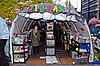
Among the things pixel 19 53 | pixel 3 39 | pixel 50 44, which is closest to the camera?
pixel 3 39

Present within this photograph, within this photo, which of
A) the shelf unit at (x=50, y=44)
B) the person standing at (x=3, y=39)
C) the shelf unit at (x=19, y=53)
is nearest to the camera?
the person standing at (x=3, y=39)

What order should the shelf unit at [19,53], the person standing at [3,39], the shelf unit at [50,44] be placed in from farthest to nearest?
1. the shelf unit at [50,44]
2. the shelf unit at [19,53]
3. the person standing at [3,39]

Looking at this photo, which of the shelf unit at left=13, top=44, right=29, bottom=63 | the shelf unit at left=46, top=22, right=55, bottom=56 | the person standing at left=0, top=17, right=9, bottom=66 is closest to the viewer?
the person standing at left=0, top=17, right=9, bottom=66

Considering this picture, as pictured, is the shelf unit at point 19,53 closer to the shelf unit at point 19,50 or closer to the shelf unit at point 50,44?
the shelf unit at point 19,50

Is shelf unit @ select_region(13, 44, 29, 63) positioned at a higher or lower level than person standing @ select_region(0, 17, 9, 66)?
lower

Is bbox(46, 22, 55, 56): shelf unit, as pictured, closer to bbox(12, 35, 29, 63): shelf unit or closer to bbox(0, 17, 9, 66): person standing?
bbox(12, 35, 29, 63): shelf unit

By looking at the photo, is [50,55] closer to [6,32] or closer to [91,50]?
[91,50]

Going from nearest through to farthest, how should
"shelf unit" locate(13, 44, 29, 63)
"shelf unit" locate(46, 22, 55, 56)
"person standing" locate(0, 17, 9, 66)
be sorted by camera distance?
"person standing" locate(0, 17, 9, 66) < "shelf unit" locate(13, 44, 29, 63) < "shelf unit" locate(46, 22, 55, 56)

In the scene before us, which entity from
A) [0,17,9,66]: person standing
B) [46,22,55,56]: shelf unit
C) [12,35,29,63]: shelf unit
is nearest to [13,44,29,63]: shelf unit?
[12,35,29,63]: shelf unit

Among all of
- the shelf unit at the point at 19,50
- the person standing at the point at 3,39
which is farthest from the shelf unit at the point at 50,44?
the person standing at the point at 3,39

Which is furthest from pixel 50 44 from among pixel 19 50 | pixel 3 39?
pixel 3 39

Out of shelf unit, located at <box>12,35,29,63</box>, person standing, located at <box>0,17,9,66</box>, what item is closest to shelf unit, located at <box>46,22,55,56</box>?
shelf unit, located at <box>12,35,29,63</box>

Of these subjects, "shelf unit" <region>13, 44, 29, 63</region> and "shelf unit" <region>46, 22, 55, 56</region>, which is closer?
"shelf unit" <region>13, 44, 29, 63</region>

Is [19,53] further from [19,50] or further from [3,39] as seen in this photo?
[3,39]
